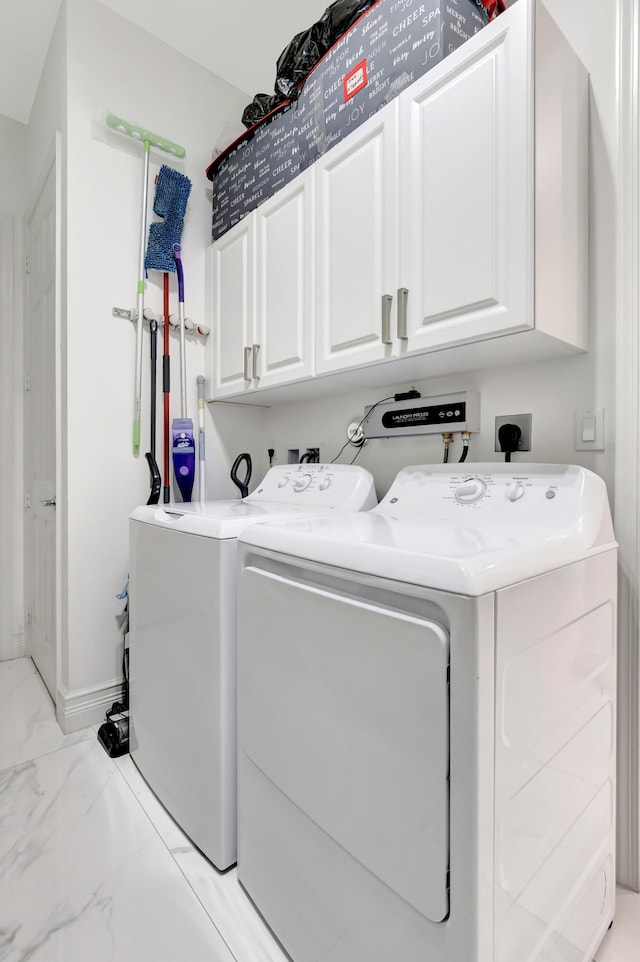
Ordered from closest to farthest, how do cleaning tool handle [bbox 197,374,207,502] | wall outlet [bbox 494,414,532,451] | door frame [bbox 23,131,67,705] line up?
1. wall outlet [bbox 494,414,532,451]
2. door frame [bbox 23,131,67,705]
3. cleaning tool handle [bbox 197,374,207,502]

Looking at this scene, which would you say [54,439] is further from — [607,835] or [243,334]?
[607,835]

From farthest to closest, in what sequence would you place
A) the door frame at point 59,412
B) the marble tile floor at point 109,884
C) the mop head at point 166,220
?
the mop head at point 166,220
the door frame at point 59,412
the marble tile floor at point 109,884

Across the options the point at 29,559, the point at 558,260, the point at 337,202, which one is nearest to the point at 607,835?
the point at 558,260

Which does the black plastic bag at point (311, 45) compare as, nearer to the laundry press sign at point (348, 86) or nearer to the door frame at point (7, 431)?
the laundry press sign at point (348, 86)

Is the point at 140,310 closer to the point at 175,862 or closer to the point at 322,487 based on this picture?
the point at 322,487

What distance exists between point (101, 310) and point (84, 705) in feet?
5.31

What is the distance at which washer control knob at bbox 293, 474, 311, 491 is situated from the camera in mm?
1790

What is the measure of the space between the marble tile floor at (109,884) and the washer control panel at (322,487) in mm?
1071

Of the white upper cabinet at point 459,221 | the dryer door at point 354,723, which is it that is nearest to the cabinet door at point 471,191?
the white upper cabinet at point 459,221

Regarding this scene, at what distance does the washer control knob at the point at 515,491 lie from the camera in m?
1.19

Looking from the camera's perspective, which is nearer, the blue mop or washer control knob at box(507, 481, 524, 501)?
washer control knob at box(507, 481, 524, 501)

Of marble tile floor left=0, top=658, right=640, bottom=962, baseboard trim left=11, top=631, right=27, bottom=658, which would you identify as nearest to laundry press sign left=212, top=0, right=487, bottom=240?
marble tile floor left=0, top=658, right=640, bottom=962

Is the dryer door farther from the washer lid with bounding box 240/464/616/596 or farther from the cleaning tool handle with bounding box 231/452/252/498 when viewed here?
the cleaning tool handle with bounding box 231/452/252/498

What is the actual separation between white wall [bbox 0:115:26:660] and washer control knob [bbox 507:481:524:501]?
2592 millimetres
